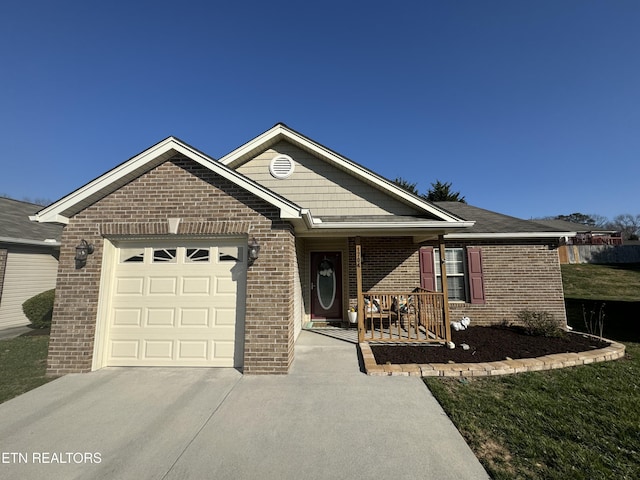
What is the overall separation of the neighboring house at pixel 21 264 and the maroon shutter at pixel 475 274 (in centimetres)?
1405

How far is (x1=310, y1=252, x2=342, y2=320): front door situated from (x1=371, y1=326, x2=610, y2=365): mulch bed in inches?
107

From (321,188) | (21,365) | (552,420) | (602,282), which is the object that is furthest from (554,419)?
(602,282)

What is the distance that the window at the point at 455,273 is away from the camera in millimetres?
8531

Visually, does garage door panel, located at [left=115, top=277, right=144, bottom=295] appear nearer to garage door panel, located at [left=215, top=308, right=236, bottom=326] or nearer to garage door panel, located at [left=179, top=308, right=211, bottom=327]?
garage door panel, located at [left=179, top=308, right=211, bottom=327]

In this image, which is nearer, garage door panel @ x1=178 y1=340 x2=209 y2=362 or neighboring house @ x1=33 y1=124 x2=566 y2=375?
neighboring house @ x1=33 y1=124 x2=566 y2=375

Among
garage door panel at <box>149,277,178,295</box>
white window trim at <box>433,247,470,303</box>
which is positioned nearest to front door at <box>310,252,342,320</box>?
white window trim at <box>433,247,470,303</box>

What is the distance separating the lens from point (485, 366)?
16.1 feet

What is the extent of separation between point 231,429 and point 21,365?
5385 mm

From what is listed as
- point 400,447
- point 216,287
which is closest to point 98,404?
point 216,287

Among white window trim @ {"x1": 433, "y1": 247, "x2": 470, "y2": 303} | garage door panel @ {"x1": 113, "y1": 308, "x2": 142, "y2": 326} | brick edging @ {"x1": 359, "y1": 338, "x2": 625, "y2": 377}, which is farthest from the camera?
white window trim @ {"x1": 433, "y1": 247, "x2": 470, "y2": 303}

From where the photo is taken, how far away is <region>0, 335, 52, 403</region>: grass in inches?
177

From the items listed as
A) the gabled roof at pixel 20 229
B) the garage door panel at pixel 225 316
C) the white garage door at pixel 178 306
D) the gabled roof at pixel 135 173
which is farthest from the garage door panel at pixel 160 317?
the gabled roof at pixel 20 229

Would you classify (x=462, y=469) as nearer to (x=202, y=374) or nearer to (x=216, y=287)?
(x=202, y=374)

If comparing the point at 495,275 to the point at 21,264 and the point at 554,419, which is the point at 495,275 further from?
the point at 21,264
